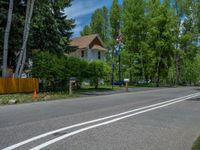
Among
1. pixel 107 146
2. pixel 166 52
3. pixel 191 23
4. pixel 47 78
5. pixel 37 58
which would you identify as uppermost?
pixel 191 23

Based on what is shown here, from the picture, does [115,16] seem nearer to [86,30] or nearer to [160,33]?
[86,30]

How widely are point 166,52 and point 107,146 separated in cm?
→ 4719

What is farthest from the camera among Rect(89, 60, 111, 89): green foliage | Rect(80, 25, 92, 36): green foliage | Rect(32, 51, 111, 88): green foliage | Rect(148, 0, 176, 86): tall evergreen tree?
Rect(80, 25, 92, 36): green foliage

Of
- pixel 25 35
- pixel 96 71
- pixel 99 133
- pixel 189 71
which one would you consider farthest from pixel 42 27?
pixel 189 71

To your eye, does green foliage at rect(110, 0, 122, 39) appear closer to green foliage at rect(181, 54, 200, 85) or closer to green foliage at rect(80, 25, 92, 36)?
green foliage at rect(80, 25, 92, 36)

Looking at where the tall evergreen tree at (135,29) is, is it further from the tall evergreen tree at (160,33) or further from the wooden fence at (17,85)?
the wooden fence at (17,85)

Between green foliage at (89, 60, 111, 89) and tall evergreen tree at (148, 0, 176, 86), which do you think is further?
tall evergreen tree at (148, 0, 176, 86)

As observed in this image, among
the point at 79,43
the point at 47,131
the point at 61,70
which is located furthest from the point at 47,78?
the point at 79,43

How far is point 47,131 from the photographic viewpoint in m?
7.31

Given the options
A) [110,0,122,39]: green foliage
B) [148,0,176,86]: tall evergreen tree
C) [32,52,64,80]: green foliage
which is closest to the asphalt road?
[32,52,64,80]: green foliage

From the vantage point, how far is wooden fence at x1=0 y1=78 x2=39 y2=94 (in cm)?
2142

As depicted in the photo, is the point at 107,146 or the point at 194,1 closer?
the point at 107,146

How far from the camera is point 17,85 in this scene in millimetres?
22781

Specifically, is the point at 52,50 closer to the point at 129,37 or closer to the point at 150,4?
the point at 129,37
